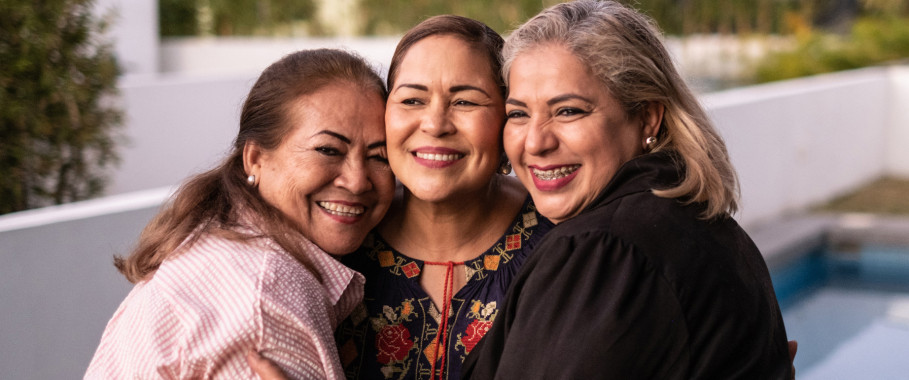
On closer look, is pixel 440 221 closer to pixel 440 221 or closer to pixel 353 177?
pixel 440 221

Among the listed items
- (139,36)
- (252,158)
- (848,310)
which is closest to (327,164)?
(252,158)

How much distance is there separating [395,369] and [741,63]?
1368 cm

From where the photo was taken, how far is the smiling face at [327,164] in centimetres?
250

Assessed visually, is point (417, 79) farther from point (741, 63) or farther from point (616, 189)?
point (741, 63)

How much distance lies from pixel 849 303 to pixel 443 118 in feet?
20.7

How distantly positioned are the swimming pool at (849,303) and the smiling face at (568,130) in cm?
483

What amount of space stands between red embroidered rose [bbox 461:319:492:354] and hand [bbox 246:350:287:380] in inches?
27.5

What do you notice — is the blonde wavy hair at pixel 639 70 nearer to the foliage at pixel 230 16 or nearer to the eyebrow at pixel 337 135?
the eyebrow at pixel 337 135

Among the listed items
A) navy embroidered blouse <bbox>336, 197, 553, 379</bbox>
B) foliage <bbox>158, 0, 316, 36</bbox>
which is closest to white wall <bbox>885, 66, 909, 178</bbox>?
foliage <bbox>158, 0, 316, 36</bbox>

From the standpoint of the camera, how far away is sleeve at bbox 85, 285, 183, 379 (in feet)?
6.91

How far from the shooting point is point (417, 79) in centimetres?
257

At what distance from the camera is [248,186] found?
8.41 ft

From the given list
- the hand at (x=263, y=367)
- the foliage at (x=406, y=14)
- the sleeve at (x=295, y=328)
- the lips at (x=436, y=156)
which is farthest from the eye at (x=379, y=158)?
the foliage at (x=406, y=14)

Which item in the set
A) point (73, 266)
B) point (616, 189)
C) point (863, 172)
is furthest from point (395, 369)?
point (863, 172)
